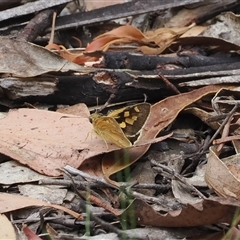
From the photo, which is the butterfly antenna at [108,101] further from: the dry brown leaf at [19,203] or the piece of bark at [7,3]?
the piece of bark at [7,3]

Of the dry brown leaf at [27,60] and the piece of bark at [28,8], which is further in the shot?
the piece of bark at [28,8]

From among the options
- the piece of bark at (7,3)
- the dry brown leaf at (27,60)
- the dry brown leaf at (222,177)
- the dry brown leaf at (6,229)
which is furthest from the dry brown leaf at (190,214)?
the piece of bark at (7,3)

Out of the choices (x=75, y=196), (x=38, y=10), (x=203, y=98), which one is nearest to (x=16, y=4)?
(x=38, y=10)

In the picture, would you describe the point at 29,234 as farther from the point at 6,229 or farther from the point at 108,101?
the point at 108,101

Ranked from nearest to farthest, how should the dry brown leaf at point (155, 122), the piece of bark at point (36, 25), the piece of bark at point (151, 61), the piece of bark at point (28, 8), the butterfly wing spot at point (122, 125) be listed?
the dry brown leaf at point (155, 122), the butterfly wing spot at point (122, 125), the piece of bark at point (151, 61), the piece of bark at point (36, 25), the piece of bark at point (28, 8)

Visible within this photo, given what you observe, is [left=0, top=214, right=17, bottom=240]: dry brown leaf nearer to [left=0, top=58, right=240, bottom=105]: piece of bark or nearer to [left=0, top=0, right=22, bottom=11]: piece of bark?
[left=0, top=58, right=240, bottom=105]: piece of bark

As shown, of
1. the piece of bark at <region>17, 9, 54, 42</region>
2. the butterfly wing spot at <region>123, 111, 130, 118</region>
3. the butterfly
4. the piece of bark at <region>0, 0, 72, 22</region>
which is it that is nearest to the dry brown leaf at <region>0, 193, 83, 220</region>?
the butterfly
